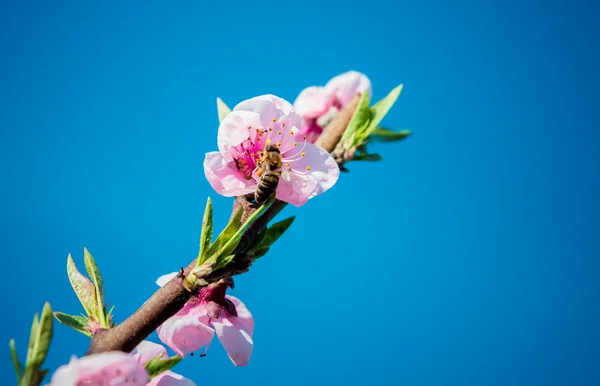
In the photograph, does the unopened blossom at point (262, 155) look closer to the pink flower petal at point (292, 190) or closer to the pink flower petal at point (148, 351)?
the pink flower petal at point (292, 190)

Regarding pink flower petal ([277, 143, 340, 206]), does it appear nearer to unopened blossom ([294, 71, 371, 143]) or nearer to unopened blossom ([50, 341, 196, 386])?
unopened blossom ([50, 341, 196, 386])

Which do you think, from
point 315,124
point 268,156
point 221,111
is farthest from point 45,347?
point 315,124

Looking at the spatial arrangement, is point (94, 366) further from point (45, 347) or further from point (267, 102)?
point (267, 102)

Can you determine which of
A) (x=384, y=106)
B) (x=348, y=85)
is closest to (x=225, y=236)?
(x=384, y=106)

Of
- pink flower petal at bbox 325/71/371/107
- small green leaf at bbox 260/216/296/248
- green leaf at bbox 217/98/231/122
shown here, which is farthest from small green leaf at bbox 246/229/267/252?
pink flower petal at bbox 325/71/371/107

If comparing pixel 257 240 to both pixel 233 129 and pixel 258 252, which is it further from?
pixel 233 129

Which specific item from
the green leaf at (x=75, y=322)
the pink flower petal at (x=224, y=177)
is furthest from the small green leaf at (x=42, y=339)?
the pink flower petal at (x=224, y=177)
